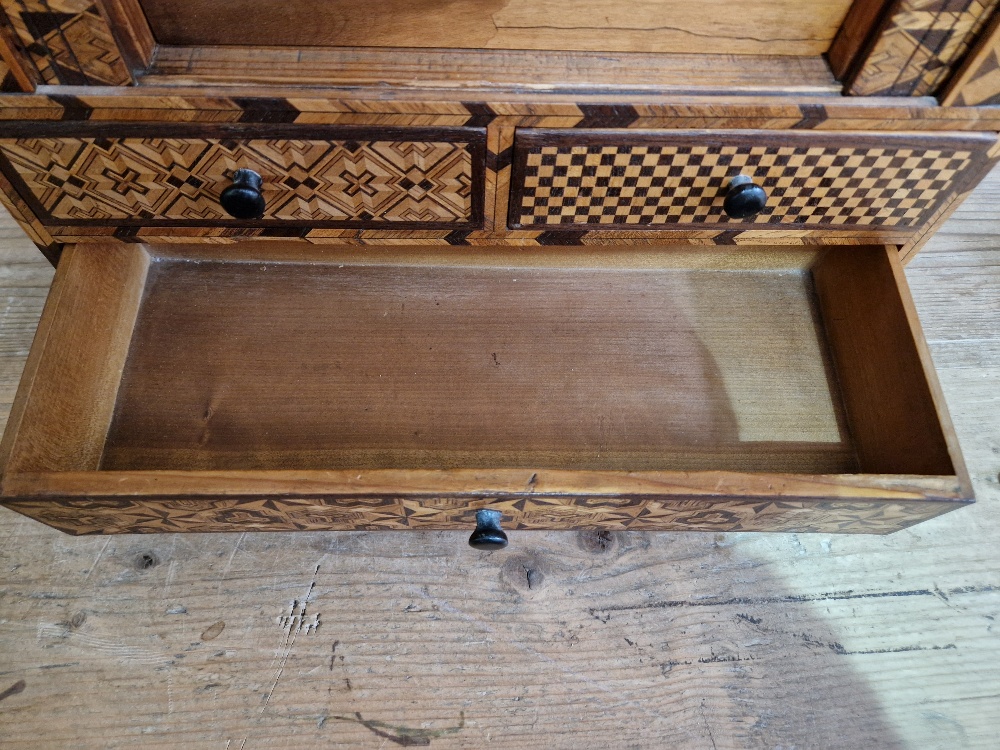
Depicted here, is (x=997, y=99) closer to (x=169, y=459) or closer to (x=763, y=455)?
(x=763, y=455)

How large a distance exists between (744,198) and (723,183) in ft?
0.12

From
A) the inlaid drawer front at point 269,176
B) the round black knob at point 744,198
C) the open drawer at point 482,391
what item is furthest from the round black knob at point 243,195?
the round black knob at point 744,198

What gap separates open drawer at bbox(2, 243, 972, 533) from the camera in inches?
35.9

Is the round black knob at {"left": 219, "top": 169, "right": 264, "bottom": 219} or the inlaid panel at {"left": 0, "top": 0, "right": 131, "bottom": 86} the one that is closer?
the inlaid panel at {"left": 0, "top": 0, "right": 131, "bottom": 86}

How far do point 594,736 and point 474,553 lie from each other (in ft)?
0.95

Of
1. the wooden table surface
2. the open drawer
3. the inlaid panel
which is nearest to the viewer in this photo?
the inlaid panel

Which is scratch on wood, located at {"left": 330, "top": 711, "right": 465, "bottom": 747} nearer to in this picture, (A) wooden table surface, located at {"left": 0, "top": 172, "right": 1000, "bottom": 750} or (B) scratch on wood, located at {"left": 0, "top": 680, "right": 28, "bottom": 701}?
(A) wooden table surface, located at {"left": 0, "top": 172, "right": 1000, "bottom": 750}

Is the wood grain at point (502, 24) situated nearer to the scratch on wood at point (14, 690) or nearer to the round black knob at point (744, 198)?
the round black knob at point (744, 198)

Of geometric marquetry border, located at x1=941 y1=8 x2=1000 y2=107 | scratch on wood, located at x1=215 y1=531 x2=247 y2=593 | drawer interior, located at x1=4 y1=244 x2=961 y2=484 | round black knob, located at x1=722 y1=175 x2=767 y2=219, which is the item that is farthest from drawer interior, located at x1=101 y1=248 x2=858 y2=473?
geometric marquetry border, located at x1=941 y1=8 x2=1000 y2=107

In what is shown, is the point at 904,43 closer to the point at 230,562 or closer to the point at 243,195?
the point at 243,195

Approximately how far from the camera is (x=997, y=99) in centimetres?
90

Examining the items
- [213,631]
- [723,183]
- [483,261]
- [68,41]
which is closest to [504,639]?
[213,631]

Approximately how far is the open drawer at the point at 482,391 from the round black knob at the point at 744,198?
225mm

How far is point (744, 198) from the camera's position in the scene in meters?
0.97
